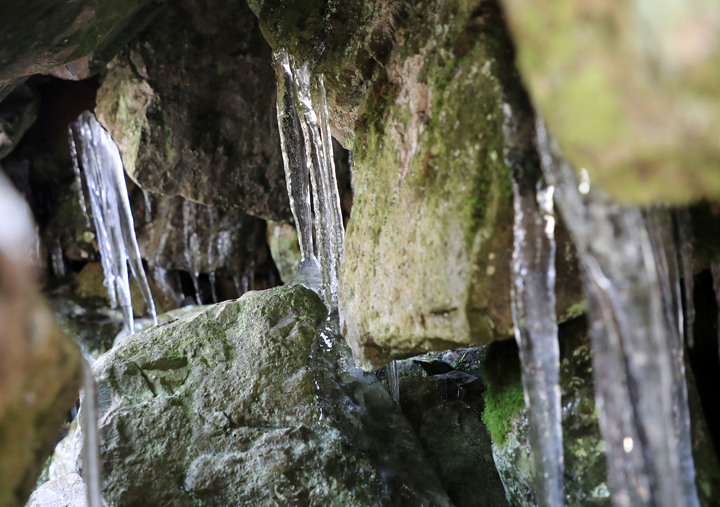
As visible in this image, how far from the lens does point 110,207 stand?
26.1 ft

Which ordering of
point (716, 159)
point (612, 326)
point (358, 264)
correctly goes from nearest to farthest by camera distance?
point (716, 159), point (612, 326), point (358, 264)

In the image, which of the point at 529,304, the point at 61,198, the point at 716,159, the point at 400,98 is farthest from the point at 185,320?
the point at 61,198

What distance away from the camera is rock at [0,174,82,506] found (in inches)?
64.0

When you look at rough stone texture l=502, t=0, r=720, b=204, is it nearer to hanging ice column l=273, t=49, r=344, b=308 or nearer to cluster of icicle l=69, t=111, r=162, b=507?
hanging ice column l=273, t=49, r=344, b=308

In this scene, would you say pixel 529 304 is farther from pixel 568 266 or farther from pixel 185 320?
pixel 185 320

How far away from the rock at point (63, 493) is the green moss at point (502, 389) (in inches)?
97.1

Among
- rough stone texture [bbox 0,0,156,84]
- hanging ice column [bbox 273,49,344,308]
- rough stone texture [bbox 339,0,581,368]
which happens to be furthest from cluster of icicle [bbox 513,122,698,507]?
rough stone texture [bbox 0,0,156,84]

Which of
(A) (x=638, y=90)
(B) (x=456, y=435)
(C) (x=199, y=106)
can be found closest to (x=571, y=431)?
(B) (x=456, y=435)

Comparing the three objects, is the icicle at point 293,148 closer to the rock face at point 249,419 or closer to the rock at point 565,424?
the rock face at point 249,419

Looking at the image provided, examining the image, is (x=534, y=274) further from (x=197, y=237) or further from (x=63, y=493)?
(x=197, y=237)

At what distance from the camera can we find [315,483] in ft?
10.9

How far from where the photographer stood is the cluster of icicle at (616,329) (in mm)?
1949

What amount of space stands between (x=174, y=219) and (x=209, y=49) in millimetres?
3077

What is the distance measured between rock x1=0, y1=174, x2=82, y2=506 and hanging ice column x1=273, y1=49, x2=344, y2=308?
250 cm
